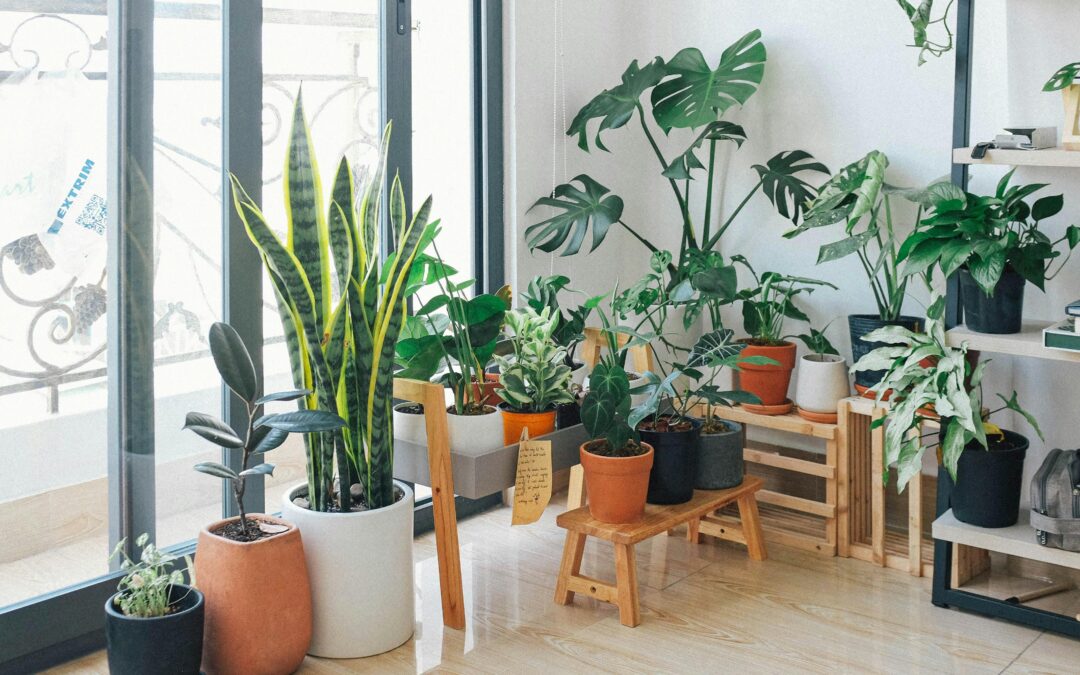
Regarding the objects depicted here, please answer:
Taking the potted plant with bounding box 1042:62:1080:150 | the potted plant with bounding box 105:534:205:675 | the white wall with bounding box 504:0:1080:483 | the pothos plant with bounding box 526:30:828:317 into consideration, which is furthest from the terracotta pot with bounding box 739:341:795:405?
the potted plant with bounding box 105:534:205:675

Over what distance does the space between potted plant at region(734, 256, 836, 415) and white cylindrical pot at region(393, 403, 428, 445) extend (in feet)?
3.05

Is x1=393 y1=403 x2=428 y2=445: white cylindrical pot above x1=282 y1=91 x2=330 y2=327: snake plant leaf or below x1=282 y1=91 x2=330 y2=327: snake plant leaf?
below

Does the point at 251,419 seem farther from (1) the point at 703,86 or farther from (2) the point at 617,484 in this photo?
(1) the point at 703,86

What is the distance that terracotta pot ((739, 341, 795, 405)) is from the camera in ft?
10.1

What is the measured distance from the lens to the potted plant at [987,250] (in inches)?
94.1

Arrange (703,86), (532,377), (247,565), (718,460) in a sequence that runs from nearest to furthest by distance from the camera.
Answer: (247,565) < (532,377) < (718,460) < (703,86)

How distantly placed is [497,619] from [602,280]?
132 cm

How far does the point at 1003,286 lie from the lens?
2.49 m

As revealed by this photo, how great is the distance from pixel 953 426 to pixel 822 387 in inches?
21.5

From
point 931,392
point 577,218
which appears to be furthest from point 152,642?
point 931,392

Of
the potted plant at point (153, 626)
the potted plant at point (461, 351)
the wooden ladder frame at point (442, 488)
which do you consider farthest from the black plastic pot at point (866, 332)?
the potted plant at point (153, 626)

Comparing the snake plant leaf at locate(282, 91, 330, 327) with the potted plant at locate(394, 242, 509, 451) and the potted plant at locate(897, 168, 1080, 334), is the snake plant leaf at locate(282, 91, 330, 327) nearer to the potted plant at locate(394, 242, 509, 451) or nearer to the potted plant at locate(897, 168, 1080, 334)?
the potted plant at locate(394, 242, 509, 451)

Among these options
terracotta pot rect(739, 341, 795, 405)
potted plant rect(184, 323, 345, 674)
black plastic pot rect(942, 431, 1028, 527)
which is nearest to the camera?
potted plant rect(184, 323, 345, 674)

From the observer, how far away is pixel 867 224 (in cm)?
313
